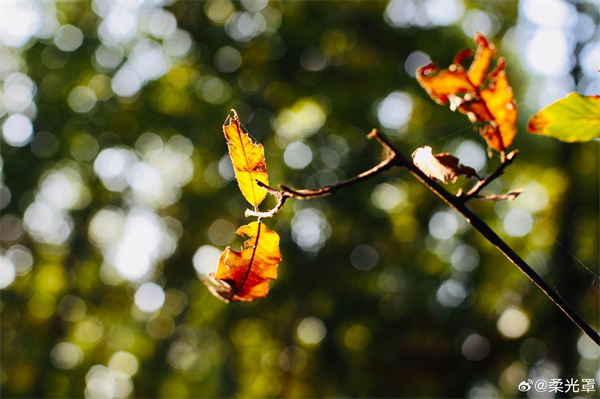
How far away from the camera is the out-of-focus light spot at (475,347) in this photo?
5.12 m

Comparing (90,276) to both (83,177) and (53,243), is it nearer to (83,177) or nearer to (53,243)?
(53,243)

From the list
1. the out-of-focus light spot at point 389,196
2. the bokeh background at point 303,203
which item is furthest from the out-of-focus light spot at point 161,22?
the out-of-focus light spot at point 389,196

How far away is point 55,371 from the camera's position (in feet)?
19.5

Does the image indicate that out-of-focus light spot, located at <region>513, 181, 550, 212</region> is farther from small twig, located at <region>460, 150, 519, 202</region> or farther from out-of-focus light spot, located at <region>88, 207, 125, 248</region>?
small twig, located at <region>460, 150, 519, 202</region>

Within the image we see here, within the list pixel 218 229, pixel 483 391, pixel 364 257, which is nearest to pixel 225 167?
pixel 218 229

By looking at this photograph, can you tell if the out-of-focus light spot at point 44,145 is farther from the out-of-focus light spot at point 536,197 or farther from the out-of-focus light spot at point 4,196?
the out-of-focus light spot at point 536,197

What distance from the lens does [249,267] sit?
23.0 inches

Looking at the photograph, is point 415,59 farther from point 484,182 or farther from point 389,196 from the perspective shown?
point 484,182

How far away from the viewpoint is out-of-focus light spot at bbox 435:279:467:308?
16.7 feet

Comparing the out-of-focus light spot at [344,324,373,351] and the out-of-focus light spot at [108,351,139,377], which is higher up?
the out-of-focus light spot at [344,324,373,351]

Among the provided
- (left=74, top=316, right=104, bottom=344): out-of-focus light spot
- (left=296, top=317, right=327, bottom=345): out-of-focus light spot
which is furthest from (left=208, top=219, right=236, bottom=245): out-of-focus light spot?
(left=74, top=316, right=104, bottom=344): out-of-focus light spot

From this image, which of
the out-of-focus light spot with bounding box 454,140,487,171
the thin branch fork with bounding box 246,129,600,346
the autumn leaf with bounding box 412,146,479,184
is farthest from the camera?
the out-of-focus light spot with bounding box 454,140,487,171

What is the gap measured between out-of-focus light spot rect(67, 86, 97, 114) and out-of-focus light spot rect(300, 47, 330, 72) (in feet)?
8.92

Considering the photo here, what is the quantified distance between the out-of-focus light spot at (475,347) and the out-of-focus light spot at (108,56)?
5394 millimetres
